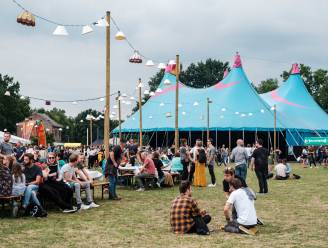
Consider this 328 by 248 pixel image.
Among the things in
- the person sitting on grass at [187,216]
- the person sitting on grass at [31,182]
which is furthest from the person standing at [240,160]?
the person sitting on grass at [187,216]

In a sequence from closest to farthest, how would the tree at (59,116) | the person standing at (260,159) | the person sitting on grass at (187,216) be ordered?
the person sitting on grass at (187,216) → the person standing at (260,159) → the tree at (59,116)

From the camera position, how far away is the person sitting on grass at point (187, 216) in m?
7.54

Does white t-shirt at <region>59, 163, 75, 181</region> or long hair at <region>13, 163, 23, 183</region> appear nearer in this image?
long hair at <region>13, 163, 23, 183</region>

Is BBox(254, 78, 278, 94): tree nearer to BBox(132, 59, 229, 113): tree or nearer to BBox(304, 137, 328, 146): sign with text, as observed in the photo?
Answer: BBox(132, 59, 229, 113): tree

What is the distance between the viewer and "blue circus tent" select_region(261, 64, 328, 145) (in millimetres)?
38312

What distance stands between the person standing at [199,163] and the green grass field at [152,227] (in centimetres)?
347

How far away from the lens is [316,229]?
317 inches

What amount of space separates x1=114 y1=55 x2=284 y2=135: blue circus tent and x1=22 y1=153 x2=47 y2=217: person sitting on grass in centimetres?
2621

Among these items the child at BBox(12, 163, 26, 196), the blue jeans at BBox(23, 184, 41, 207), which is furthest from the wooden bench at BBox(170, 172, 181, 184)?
the child at BBox(12, 163, 26, 196)

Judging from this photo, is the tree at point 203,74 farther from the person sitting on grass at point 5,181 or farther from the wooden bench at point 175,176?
the person sitting on grass at point 5,181

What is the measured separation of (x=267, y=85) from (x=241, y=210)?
77080mm

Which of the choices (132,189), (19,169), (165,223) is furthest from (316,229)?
(132,189)

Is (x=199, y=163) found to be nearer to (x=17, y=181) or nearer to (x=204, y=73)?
(x=17, y=181)

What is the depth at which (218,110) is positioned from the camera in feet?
127
